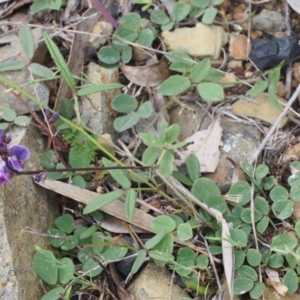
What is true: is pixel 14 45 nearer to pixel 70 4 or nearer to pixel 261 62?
pixel 70 4

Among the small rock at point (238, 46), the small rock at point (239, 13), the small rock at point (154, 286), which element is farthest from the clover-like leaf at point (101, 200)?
the small rock at point (239, 13)

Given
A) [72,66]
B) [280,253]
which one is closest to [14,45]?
[72,66]

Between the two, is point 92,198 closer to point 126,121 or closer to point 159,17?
point 126,121

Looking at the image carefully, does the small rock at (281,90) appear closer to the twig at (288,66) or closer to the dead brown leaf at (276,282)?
the twig at (288,66)

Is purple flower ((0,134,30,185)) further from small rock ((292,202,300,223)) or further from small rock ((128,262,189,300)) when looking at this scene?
small rock ((292,202,300,223))

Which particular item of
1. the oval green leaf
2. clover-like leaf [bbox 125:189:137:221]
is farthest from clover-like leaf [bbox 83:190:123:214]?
the oval green leaf

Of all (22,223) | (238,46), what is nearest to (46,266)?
(22,223)
